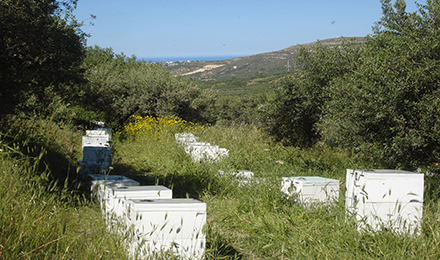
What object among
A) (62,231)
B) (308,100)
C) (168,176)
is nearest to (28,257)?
(62,231)

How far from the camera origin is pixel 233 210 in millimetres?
4223

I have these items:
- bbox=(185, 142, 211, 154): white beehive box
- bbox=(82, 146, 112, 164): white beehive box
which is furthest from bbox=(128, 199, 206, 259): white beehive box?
bbox=(185, 142, 211, 154): white beehive box

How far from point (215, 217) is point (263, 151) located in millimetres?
4914

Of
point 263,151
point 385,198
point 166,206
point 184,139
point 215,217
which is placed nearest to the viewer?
point 166,206

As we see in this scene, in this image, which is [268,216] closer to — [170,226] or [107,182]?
[170,226]

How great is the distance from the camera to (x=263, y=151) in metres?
8.88

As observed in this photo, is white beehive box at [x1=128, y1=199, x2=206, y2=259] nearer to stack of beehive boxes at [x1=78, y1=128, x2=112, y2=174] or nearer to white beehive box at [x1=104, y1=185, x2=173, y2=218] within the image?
white beehive box at [x1=104, y1=185, x2=173, y2=218]

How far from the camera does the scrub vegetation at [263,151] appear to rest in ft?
9.07

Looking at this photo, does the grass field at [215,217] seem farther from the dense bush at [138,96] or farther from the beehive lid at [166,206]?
the dense bush at [138,96]

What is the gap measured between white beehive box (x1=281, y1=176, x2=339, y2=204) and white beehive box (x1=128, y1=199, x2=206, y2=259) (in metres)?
2.30

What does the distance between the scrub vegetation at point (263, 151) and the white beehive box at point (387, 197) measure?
0.18 m

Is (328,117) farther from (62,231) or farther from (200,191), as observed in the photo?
(62,231)

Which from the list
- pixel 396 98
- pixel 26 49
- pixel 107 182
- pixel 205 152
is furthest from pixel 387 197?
pixel 26 49

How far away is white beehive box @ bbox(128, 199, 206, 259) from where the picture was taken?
7.68ft
